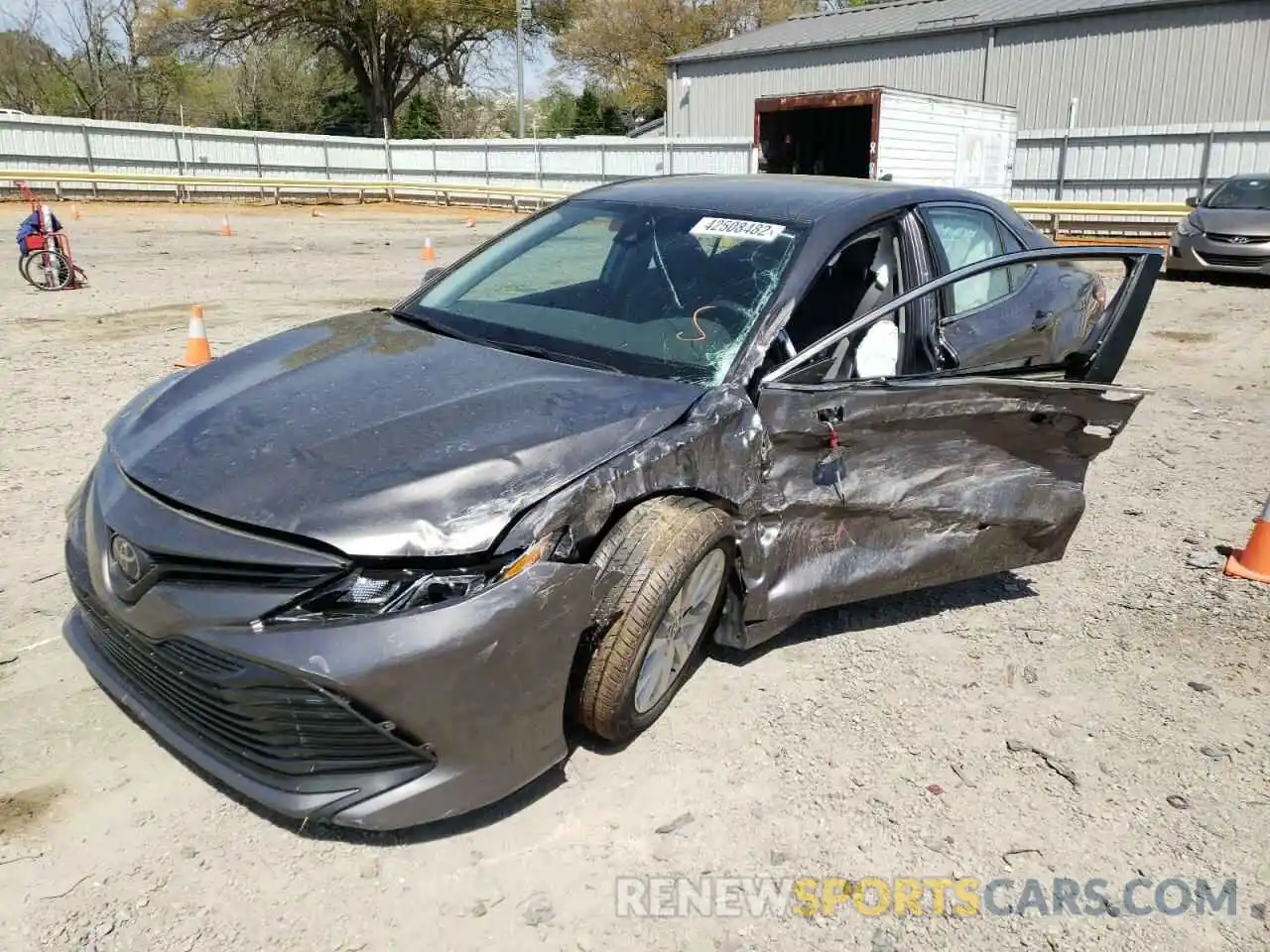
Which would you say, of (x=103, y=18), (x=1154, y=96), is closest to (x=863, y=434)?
(x=1154, y=96)

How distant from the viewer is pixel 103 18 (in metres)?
43.9

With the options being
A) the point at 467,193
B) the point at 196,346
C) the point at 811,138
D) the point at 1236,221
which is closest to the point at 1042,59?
the point at 811,138

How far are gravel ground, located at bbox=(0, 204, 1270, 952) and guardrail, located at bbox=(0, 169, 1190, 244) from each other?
1622cm

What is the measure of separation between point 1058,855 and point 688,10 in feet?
189

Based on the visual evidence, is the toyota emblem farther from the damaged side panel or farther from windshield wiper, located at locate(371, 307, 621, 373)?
the damaged side panel

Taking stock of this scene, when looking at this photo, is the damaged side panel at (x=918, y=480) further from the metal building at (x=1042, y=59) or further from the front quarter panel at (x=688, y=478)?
the metal building at (x=1042, y=59)

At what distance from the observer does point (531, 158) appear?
29.6 metres

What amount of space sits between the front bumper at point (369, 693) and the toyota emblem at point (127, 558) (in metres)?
0.04

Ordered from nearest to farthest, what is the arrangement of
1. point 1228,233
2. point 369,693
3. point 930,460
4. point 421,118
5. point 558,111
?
point 369,693 → point 930,460 → point 1228,233 → point 421,118 → point 558,111

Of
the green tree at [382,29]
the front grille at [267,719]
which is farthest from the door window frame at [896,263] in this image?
the green tree at [382,29]

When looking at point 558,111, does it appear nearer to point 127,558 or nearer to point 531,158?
point 531,158

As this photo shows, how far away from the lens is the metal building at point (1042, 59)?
24.0m

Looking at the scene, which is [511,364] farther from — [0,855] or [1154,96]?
[1154,96]

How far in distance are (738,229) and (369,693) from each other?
221 cm
